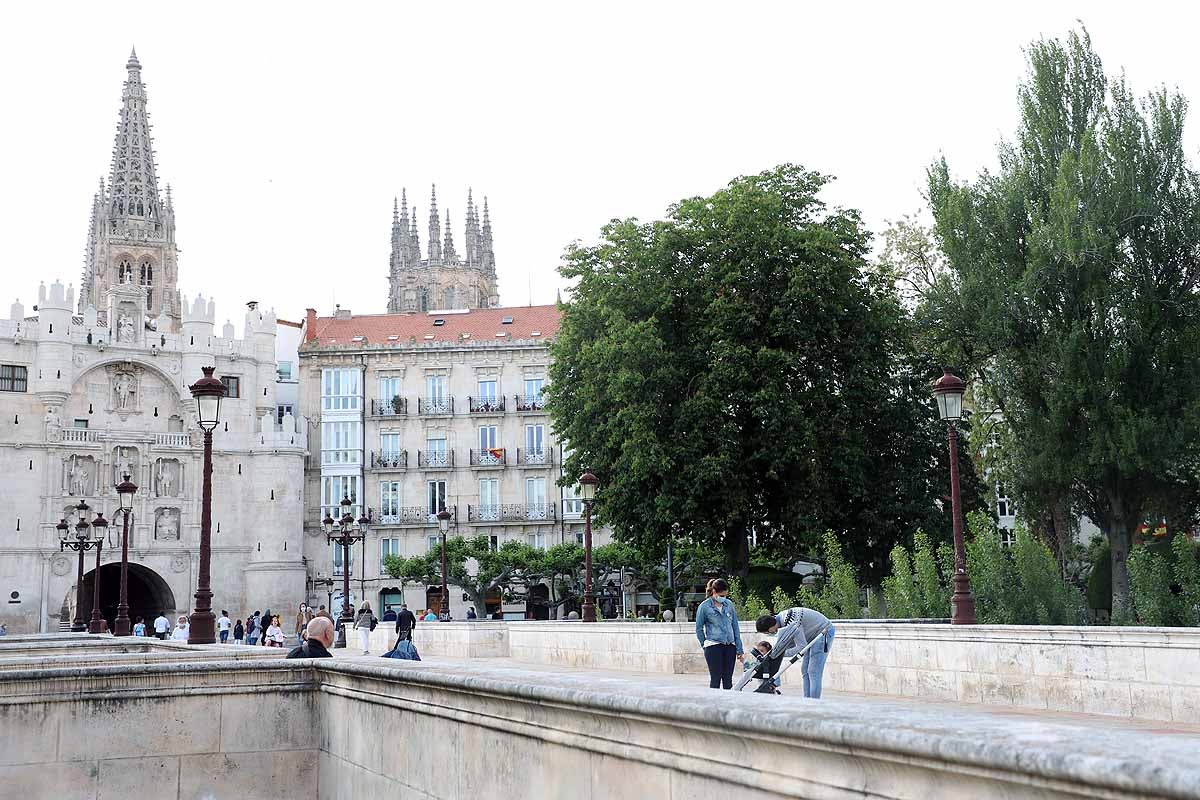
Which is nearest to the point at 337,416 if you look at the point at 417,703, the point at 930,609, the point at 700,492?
the point at 700,492

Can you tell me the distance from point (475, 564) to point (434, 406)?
36.7 feet

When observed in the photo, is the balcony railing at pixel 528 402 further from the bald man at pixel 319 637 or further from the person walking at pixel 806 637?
the bald man at pixel 319 637

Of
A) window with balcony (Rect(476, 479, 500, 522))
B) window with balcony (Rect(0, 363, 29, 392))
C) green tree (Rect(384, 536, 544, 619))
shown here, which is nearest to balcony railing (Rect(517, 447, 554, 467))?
window with balcony (Rect(476, 479, 500, 522))

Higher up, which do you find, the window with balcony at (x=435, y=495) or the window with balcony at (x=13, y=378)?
the window with balcony at (x=13, y=378)

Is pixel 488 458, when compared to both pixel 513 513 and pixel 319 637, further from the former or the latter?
pixel 319 637

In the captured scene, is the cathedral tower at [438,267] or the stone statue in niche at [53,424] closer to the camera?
the stone statue in niche at [53,424]

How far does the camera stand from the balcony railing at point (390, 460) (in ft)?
205

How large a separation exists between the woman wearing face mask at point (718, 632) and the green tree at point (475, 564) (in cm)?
4200

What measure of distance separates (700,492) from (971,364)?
8014 millimetres

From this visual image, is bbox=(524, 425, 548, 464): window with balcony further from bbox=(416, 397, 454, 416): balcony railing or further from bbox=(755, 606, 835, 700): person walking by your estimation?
bbox=(755, 606, 835, 700): person walking

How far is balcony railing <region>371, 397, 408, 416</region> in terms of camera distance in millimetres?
62969

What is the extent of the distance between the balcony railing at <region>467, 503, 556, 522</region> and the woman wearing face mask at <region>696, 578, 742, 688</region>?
160 feet

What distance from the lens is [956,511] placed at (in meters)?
18.6

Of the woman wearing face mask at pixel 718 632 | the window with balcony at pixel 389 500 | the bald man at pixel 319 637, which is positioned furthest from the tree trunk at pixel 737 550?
the window with balcony at pixel 389 500
